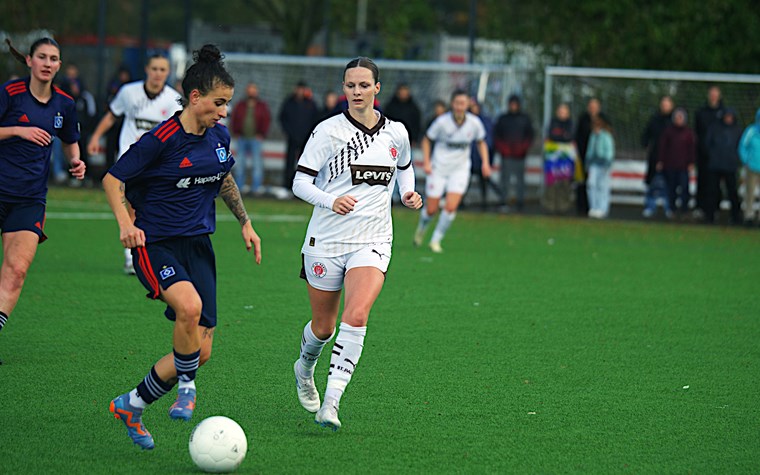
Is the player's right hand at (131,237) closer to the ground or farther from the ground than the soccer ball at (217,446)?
farther from the ground

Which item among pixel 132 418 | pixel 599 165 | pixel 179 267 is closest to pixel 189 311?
pixel 179 267

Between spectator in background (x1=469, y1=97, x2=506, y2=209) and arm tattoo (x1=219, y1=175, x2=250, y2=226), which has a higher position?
arm tattoo (x1=219, y1=175, x2=250, y2=226)

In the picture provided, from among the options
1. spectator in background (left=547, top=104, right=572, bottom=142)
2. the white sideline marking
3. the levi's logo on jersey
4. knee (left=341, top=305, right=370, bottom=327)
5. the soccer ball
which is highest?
the levi's logo on jersey

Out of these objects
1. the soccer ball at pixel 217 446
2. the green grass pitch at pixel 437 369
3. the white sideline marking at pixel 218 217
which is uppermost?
the soccer ball at pixel 217 446

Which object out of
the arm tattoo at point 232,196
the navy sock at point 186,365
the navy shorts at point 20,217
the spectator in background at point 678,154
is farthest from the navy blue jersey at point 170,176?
the spectator in background at point 678,154

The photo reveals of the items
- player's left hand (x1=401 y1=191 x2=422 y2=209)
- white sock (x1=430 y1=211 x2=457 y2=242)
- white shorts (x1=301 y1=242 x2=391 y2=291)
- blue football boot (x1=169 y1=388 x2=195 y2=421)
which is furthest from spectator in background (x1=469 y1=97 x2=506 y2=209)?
blue football boot (x1=169 y1=388 x2=195 y2=421)

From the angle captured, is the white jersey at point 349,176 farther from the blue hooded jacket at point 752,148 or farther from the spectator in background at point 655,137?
the spectator in background at point 655,137

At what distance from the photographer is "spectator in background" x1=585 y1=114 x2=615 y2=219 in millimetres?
20859

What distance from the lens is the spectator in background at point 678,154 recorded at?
20.7m

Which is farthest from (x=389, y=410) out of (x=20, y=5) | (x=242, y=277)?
(x=20, y=5)

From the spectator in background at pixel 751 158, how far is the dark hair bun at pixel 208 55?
14986 mm

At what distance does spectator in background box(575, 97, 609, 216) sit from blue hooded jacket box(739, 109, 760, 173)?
2.73 meters

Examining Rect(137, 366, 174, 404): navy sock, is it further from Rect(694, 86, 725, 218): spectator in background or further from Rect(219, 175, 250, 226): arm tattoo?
Rect(694, 86, 725, 218): spectator in background

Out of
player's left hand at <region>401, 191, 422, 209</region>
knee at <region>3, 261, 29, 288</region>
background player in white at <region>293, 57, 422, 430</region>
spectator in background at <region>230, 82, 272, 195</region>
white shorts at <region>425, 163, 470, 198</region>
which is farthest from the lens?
spectator in background at <region>230, 82, 272, 195</region>
